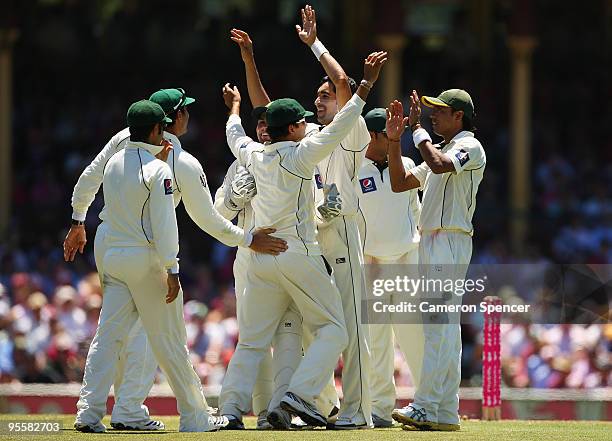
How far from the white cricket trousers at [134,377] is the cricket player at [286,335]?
0.62 meters

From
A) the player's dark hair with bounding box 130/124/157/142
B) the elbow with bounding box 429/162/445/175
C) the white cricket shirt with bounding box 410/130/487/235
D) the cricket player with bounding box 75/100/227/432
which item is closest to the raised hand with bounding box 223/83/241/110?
the cricket player with bounding box 75/100/227/432

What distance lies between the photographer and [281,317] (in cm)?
1034

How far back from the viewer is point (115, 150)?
10.2m

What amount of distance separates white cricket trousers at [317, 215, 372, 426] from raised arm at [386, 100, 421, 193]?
0.40 metres

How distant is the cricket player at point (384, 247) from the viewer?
10977 millimetres

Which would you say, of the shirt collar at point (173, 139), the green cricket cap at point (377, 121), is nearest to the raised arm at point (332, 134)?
the shirt collar at point (173, 139)

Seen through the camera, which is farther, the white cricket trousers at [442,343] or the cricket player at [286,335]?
the cricket player at [286,335]

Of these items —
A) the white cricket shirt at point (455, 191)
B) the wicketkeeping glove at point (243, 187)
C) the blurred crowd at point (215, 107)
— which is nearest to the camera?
the white cricket shirt at point (455, 191)

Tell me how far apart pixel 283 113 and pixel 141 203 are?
1.08 m

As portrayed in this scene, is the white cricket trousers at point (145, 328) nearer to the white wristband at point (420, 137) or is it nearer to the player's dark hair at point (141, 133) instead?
the player's dark hair at point (141, 133)

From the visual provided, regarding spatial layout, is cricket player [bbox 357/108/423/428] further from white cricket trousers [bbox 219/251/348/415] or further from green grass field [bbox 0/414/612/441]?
white cricket trousers [bbox 219/251/348/415]

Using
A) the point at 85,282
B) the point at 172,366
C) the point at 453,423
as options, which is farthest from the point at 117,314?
the point at 85,282

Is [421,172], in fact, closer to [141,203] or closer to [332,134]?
[332,134]

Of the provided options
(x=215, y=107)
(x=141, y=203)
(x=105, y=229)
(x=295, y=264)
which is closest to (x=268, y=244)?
(x=295, y=264)
